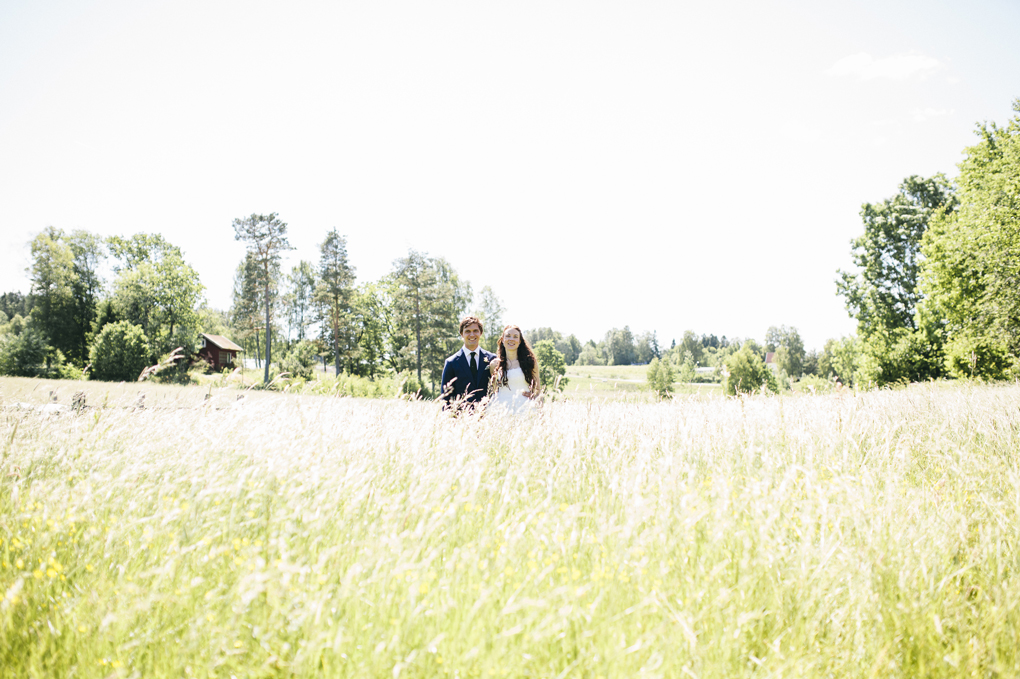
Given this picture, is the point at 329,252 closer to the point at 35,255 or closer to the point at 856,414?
the point at 35,255

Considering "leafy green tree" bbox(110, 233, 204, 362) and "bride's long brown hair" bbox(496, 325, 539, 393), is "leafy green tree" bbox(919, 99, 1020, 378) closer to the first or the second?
"bride's long brown hair" bbox(496, 325, 539, 393)

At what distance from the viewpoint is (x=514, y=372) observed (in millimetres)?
6645

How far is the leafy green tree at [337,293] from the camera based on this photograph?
136 ft

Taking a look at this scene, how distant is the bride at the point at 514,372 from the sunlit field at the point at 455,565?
213cm

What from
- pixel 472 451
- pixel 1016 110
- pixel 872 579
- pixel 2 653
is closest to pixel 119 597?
pixel 2 653

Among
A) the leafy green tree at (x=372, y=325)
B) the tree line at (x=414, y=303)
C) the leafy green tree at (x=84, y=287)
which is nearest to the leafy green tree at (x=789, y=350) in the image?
the tree line at (x=414, y=303)

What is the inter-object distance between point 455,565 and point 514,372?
427 cm

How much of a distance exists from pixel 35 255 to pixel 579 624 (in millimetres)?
57122

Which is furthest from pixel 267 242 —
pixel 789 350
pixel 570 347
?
pixel 570 347

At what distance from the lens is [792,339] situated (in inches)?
4050

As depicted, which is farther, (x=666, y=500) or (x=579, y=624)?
(x=666, y=500)

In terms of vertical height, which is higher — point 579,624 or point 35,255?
point 35,255

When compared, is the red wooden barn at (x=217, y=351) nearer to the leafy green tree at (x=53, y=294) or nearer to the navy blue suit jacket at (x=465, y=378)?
the leafy green tree at (x=53, y=294)

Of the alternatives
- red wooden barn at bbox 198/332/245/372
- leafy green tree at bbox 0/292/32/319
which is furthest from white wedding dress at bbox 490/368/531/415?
red wooden barn at bbox 198/332/245/372
